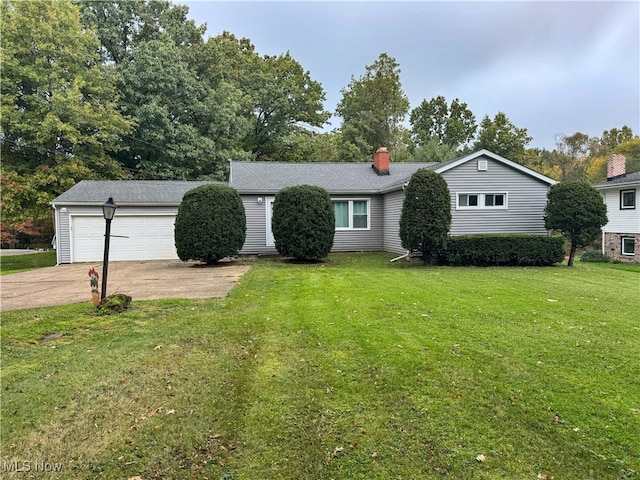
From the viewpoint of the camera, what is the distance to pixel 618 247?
699 inches

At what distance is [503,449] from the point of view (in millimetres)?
2566

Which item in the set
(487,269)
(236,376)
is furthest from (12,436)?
(487,269)

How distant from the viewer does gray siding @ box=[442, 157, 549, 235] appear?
526 inches

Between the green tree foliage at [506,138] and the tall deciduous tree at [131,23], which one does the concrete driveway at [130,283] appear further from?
the green tree foliage at [506,138]

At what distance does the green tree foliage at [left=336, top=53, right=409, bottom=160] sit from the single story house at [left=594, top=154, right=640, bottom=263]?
762 inches

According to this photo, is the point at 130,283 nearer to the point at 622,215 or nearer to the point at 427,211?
the point at 427,211

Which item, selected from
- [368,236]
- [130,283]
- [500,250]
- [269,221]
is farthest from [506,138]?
[130,283]

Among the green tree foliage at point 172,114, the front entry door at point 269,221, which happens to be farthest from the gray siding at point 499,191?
the green tree foliage at point 172,114

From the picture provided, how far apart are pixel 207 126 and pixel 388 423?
76.4ft

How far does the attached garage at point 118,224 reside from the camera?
14523 millimetres

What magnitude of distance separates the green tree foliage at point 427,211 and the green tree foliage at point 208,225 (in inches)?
217

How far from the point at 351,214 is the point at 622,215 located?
12.7 m

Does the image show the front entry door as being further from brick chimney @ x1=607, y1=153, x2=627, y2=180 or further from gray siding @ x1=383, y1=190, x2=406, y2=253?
brick chimney @ x1=607, y1=153, x2=627, y2=180

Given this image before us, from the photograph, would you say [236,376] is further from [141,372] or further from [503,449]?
[503,449]
